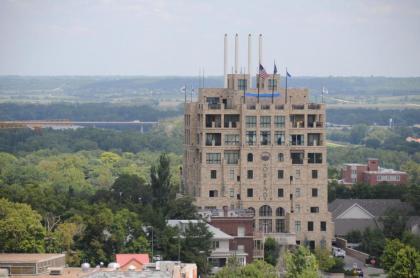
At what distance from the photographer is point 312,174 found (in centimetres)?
13162

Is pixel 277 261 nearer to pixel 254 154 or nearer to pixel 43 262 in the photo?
pixel 254 154

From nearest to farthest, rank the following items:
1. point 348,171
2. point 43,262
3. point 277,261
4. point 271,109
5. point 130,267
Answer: point 130,267 → point 43,262 → point 277,261 → point 271,109 → point 348,171

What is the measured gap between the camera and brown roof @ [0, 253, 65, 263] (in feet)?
298

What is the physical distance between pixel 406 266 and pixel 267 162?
92.5ft

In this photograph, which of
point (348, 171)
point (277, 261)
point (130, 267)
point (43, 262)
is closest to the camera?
point (130, 267)

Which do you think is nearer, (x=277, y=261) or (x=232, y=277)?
(x=232, y=277)

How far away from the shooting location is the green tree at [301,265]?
325 ft

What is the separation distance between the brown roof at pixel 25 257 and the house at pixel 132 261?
331 cm

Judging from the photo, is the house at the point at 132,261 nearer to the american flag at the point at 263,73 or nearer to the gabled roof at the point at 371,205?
the american flag at the point at 263,73

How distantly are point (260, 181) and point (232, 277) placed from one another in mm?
35331

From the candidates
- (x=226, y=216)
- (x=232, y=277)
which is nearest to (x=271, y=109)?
(x=226, y=216)

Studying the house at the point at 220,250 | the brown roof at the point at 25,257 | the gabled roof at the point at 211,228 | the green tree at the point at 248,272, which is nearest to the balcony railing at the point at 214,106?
the gabled roof at the point at 211,228

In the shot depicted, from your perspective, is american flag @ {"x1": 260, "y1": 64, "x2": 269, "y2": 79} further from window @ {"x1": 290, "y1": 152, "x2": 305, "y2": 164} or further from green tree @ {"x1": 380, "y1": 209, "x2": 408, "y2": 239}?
green tree @ {"x1": 380, "y1": 209, "x2": 408, "y2": 239}

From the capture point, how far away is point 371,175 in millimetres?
185125
